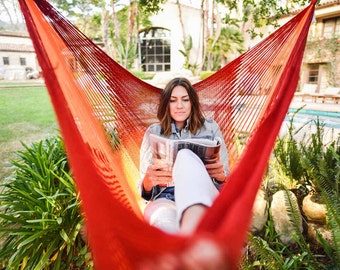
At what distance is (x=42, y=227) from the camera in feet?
4.08

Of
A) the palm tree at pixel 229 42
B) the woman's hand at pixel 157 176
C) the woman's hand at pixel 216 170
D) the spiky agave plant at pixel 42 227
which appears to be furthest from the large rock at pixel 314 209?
the palm tree at pixel 229 42

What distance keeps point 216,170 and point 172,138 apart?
30cm

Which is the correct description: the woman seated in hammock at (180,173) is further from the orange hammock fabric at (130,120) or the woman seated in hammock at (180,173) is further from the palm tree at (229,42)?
the palm tree at (229,42)

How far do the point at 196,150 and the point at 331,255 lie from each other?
73 centimetres

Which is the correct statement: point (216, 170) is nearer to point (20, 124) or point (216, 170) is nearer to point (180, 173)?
point (180, 173)

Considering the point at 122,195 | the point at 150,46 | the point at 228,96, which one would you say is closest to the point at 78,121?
the point at 122,195

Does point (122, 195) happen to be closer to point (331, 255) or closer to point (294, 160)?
point (331, 255)

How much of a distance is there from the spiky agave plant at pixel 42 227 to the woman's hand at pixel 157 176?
1.34ft

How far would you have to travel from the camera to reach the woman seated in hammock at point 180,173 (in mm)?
728

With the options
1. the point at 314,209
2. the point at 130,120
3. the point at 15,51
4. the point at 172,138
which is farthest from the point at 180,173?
the point at 15,51

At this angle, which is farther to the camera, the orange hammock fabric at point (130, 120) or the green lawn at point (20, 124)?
the green lawn at point (20, 124)

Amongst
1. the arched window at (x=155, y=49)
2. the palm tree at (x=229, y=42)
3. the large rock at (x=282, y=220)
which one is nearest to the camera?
the large rock at (x=282, y=220)

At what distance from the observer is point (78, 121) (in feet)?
2.81

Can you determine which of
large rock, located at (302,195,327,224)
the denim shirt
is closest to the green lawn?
the denim shirt
